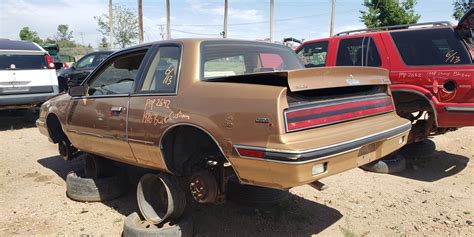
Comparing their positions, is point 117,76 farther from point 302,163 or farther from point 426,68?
point 426,68

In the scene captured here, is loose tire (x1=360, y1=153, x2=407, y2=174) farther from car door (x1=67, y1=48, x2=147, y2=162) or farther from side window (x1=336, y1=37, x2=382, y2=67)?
car door (x1=67, y1=48, x2=147, y2=162)

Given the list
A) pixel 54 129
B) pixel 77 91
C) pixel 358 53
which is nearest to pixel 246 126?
pixel 77 91

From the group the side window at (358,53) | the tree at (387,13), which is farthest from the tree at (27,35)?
the side window at (358,53)

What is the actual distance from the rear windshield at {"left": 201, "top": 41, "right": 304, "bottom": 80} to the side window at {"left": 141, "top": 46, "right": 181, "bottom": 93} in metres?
0.28

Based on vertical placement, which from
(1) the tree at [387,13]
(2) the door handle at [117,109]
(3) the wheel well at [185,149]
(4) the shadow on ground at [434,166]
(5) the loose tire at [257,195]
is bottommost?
(4) the shadow on ground at [434,166]

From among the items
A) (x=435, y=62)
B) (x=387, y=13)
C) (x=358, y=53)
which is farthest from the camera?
(x=387, y=13)

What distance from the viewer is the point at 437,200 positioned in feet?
15.8

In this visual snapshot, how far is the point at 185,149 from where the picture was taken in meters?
3.71

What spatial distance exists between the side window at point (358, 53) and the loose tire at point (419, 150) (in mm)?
1536

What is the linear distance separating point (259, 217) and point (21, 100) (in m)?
6.93

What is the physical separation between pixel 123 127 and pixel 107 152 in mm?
A: 544

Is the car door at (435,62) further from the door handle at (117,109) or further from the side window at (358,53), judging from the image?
the door handle at (117,109)

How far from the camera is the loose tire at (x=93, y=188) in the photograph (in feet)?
15.5

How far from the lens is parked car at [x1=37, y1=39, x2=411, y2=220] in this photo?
9.24 feet
